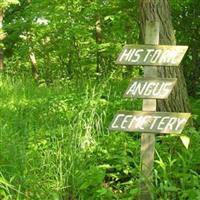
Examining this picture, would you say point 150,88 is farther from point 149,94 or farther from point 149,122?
point 149,122

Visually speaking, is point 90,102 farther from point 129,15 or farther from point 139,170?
point 129,15

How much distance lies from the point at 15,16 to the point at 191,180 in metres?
16.5

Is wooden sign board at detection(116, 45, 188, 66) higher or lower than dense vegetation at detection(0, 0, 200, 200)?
higher

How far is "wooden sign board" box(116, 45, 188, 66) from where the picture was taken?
3.31m

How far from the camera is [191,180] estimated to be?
10.9 ft

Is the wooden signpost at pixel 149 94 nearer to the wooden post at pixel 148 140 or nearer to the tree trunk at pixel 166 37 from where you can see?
the wooden post at pixel 148 140

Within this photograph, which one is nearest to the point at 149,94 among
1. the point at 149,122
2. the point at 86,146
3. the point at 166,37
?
the point at 149,122

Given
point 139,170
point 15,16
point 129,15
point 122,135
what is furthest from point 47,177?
point 15,16

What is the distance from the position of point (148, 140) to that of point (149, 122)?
147 mm

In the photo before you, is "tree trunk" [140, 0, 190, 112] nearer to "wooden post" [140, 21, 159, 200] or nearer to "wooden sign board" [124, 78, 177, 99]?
"wooden post" [140, 21, 159, 200]

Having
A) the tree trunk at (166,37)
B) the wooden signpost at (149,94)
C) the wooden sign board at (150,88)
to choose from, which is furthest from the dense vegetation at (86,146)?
the wooden sign board at (150,88)

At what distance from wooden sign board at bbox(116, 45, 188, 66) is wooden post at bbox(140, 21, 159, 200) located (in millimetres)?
69

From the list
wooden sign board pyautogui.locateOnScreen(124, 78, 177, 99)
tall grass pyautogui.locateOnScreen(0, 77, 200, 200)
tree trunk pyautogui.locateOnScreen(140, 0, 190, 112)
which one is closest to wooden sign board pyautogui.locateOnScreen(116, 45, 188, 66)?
wooden sign board pyautogui.locateOnScreen(124, 78, 177, 99)

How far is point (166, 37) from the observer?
185 inches
